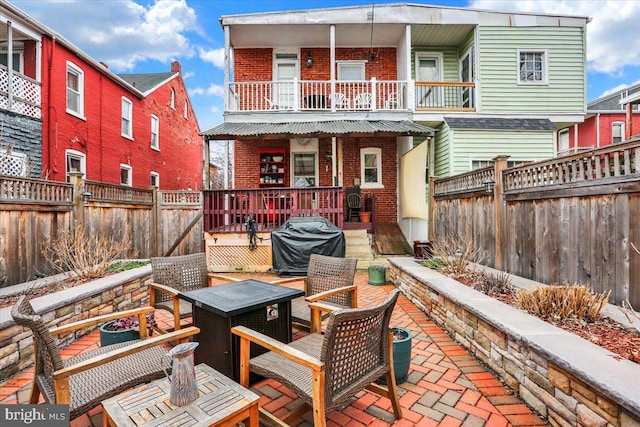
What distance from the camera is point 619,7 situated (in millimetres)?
18125

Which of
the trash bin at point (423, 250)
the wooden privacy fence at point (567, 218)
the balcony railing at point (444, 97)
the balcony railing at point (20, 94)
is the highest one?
the balcony railing at point (444, 97)

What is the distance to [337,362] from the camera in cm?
185

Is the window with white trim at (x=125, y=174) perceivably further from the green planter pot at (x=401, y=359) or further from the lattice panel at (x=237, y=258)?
the green planter pot at (x=401, y=359)

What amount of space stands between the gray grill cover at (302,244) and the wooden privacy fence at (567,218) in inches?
106

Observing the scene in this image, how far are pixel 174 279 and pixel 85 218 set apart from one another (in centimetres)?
352

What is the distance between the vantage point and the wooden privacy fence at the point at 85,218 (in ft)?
14.5

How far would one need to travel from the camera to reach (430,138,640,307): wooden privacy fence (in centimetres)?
309

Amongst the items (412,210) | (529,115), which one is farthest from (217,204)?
(529,115)

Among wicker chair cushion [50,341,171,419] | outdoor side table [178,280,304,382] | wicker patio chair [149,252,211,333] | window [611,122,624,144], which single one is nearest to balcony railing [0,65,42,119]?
wicker patio chair [149,252,211,333]

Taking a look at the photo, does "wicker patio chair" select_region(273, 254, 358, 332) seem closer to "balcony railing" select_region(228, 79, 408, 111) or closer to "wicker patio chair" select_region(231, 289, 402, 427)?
"wicker patio chair" select_region(231, 289, 402, 427)

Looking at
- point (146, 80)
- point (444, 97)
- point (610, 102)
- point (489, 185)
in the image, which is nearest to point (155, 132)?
point (146, 80)

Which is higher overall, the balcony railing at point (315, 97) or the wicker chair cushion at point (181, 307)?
the balcony railing at point (315, 97)

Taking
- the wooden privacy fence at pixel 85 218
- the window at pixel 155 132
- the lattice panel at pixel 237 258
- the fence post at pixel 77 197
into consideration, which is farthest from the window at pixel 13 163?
the window at pixel 155 132

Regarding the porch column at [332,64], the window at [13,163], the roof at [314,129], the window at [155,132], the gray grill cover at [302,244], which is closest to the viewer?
the gray grill cover at [302,244]
